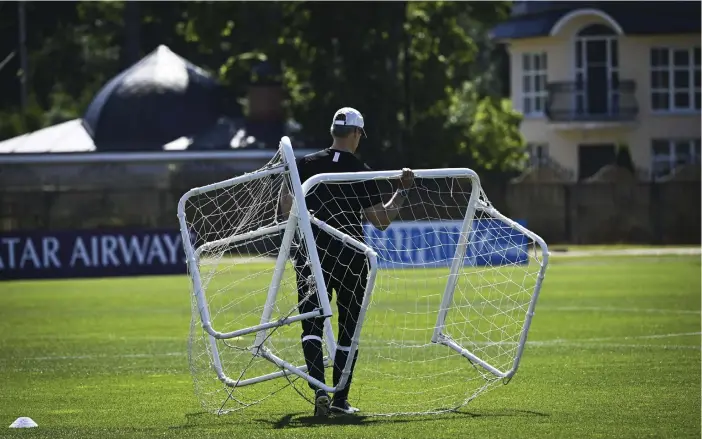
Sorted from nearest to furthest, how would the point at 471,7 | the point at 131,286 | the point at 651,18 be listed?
1. the point at 131,286
2. the point at 471,7
3. the point at 651,18

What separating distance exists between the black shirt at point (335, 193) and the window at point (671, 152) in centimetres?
5003

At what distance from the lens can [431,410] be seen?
10609 mm

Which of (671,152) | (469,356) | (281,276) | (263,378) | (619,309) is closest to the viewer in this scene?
(281,276)

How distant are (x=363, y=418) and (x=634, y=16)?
2005 inches

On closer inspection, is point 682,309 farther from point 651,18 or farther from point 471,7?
point 651,18

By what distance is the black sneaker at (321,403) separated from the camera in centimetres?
1025

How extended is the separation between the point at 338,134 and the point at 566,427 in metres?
2.70

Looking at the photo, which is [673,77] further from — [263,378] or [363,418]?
[363,418]

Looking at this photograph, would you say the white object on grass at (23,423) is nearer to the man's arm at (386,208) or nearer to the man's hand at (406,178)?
the man's arm at (386,208)

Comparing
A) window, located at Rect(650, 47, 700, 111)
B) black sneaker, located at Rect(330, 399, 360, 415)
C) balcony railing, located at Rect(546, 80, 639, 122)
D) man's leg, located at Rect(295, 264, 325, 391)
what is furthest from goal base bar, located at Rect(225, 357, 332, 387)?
window, located at Rect(650, 47, 700, 111)

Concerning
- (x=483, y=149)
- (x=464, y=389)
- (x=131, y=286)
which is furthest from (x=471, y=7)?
(x=464, y=389)

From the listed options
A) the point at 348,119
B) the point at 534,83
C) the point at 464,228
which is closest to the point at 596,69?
the point at 534,83

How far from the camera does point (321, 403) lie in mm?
10266

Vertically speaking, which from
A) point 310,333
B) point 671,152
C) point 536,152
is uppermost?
point 310,333
